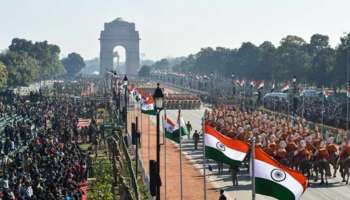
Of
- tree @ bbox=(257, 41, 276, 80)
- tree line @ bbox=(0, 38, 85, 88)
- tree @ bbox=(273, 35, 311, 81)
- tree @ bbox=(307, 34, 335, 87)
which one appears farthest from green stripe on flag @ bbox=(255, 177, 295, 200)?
tree @ bbox=(257, 41, 276, 80)

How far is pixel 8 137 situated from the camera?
45.3m

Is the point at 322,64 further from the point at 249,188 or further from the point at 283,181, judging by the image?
the point at 283,181

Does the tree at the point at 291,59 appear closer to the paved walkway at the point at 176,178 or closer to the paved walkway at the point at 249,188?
the paved walkway at the point at 176,178

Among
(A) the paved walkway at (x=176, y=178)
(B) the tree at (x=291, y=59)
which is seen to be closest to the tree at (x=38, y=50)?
(B) the tree at (x=291, y=59)

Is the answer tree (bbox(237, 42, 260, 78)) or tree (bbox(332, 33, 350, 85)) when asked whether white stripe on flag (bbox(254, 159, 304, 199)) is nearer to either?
tree (bbox(332, 33, 350, 85))

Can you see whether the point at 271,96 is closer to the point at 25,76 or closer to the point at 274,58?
the point at 274,58

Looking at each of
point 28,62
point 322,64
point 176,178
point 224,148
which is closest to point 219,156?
point 224,148

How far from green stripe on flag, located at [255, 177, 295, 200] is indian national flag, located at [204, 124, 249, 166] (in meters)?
3.56

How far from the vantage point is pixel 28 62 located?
12838 centimetres

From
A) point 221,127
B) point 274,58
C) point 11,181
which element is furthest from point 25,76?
point 11,181

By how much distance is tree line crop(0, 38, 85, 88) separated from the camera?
11300 centimetres

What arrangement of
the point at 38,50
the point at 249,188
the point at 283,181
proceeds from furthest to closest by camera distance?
1. the point at 38,50
2. the point at 249,188
3. the point at 283,181

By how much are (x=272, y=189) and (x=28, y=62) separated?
116182mm

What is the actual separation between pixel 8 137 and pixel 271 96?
1752 inches
